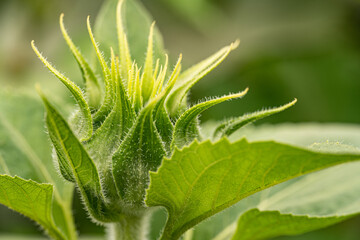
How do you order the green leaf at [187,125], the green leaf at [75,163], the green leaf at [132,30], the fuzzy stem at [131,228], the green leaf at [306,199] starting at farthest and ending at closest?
1. the green leaf at [132,30]
2. the green leaf at [306,199]
3. the fuzzy stem at [131,228]
4. the green leaf at [187,125]
5. the green leaf at [75,163]

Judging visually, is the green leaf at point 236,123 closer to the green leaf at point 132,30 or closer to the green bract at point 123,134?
the green bract at point 123,134

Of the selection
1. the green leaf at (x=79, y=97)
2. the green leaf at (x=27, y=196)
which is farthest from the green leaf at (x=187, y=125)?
the green leaf at (x=27, y=196)

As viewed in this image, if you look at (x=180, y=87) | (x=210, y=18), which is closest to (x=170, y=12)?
(x=210, y=18)

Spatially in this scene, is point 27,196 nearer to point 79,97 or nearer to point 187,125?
point 79,97

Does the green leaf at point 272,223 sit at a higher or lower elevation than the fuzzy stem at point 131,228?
higher

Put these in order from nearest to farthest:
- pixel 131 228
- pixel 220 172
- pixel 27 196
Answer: pixel 220 172 < pixel 27 196 < pixel 131 228

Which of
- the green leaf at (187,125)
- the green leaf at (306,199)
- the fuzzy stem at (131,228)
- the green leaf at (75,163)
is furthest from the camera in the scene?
the green leaf at (306,199)

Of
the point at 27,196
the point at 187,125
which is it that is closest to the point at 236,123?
the point at 187,125

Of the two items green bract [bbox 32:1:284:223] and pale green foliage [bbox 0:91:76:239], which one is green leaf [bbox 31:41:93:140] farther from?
pale green foliage [bbox 0:91:76:239]
